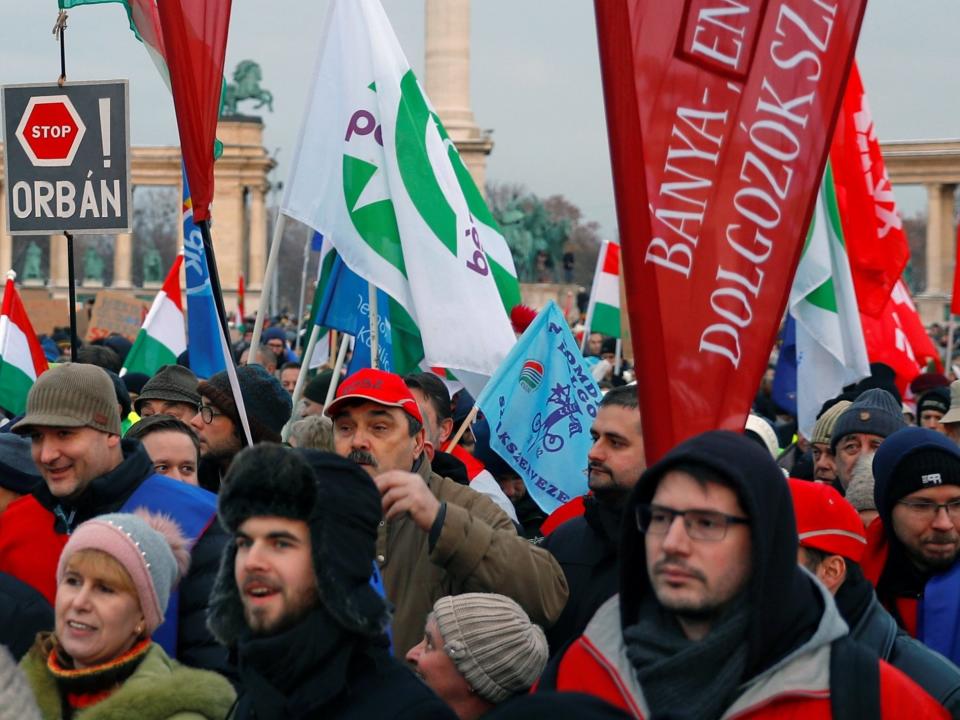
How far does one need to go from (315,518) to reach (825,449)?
5.14 m

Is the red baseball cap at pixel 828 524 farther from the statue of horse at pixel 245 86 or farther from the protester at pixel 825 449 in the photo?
the statue of horse at pixel 245 86

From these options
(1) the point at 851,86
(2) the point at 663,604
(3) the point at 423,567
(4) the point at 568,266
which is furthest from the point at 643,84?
(4) the point at 568,266

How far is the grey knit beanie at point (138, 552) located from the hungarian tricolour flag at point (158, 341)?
26.5 ft

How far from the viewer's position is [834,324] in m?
10.3

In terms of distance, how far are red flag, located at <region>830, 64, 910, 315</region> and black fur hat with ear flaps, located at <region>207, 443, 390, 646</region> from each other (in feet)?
27.3

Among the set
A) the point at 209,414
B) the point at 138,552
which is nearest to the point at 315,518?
the point at 138,552

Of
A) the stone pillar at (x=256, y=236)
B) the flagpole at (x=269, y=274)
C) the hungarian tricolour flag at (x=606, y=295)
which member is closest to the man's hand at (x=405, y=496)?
the flagpole at (x=269, y=274)

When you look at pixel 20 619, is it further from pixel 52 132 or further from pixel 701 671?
pixel 52 132

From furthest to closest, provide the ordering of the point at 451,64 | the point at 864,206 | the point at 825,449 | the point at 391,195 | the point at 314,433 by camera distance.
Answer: the point at 451,64 < the point at 864,206 < the point at 825,449 < the point at 391,195 < the point at 314,433

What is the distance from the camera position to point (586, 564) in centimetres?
497

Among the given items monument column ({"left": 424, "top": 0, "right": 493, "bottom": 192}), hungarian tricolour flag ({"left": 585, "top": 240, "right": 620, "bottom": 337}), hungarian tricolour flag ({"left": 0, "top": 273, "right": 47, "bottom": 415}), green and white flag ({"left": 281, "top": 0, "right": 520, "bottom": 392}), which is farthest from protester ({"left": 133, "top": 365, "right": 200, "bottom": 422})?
monument column ({"left": 424, "top": 0, "right": 493, "bottom": 192})

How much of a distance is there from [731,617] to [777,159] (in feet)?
3.99

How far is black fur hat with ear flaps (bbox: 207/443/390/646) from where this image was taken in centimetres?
347

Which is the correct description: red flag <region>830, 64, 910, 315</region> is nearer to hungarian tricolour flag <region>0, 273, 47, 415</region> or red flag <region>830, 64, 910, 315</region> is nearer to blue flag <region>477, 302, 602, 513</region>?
blue flag <region>477, 302, 602, 513</region>
